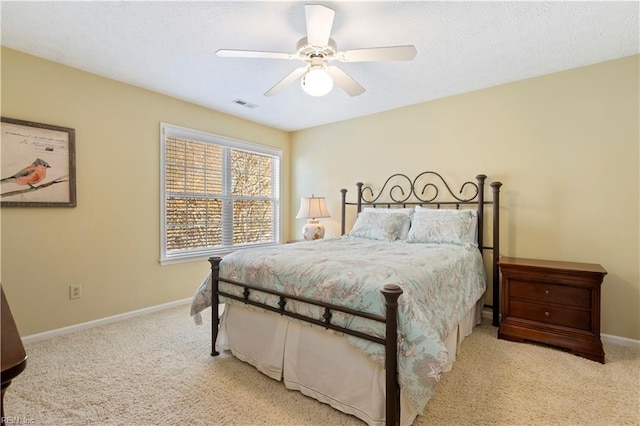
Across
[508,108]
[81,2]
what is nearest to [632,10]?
[508,108]

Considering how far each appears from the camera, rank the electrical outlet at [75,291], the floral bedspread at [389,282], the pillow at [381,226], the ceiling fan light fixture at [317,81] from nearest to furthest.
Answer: the floral bedspread at [389,282]
the ceiling fan light fixture at [317,81]
the electrical outlet at [75,291]
the pillow at [381,226]

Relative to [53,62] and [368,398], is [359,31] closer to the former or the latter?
[368,398]

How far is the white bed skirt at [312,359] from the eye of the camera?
1565 mm

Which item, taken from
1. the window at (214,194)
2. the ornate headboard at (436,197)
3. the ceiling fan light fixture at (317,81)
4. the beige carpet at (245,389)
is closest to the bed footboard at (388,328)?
the beige carpet at (245,389)

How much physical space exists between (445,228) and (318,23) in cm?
210

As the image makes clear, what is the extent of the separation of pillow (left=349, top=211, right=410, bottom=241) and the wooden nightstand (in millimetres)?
1005

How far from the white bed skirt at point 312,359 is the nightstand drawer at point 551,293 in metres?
0.69

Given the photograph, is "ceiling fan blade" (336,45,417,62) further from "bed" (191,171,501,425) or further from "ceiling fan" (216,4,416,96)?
A: "bed" (191,171,501,425)

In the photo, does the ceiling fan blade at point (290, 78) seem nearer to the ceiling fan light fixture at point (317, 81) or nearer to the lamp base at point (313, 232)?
the ceiling fan light fixture at point (317, 81)

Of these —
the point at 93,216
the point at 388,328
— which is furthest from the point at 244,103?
the point at 388,328

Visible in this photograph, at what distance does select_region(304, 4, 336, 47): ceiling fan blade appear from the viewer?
1651 millimetres

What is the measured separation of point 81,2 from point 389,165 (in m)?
3.17

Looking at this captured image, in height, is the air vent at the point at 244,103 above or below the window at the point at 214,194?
above

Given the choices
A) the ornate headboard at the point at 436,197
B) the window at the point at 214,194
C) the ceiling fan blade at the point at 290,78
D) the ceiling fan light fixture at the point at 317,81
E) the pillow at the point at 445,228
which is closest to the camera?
the ceiling fan light fixture at the point at 317,81
